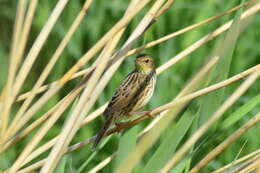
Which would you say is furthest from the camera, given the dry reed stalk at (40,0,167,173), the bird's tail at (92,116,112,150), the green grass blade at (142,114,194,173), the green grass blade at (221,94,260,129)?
the bird's tail at (92,116,112,150)

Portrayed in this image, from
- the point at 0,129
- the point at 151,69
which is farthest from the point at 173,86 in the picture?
the point at 0,129

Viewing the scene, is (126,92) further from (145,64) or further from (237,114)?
(237,114)

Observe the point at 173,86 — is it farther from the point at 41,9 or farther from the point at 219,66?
the point at 219,66

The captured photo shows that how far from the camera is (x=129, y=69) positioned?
4.64 metres

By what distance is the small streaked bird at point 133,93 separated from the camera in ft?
11.6

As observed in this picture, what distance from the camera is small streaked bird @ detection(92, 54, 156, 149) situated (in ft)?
11.6

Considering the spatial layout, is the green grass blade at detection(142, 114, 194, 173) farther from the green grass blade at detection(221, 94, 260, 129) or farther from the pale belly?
the pale belly

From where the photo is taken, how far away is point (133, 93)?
12.4ft

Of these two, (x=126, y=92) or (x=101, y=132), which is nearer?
(x=101, y=132)

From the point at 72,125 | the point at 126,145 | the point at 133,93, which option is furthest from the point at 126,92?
the point at 72,125

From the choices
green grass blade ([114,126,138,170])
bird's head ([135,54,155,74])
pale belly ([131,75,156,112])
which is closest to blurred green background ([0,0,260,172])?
bird's head ([135,54,155,74])

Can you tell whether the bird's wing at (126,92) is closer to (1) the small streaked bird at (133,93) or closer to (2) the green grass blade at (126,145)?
(1) the small streaked bird at (133,93)

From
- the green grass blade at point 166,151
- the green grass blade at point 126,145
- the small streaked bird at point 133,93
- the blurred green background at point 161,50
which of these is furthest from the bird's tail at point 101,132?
the blurred green background at point 161,50

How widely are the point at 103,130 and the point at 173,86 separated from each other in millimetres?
1590
